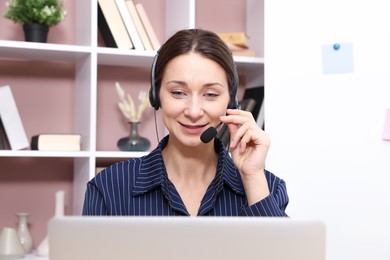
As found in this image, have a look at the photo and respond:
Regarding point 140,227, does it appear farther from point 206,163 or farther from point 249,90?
point 249,90

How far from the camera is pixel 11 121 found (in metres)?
2.42

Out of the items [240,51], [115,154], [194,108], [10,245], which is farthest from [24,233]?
[194,108]

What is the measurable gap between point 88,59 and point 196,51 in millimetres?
1074

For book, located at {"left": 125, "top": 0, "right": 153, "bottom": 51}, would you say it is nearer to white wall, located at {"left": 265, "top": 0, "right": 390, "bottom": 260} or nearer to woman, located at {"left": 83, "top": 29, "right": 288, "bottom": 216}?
white wall, located at {"left": 265, "top": 0, "right": 390, "bottom": 260}

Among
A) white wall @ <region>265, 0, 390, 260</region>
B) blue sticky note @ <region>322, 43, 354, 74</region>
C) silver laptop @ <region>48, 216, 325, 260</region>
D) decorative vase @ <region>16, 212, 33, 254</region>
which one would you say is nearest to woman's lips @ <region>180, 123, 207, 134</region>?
silver laptop @ <region>48, 216, 325, 260</region>

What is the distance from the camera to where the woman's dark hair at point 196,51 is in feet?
4.83

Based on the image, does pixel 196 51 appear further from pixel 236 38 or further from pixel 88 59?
pixel 236 38

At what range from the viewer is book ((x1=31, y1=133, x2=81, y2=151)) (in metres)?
2.40

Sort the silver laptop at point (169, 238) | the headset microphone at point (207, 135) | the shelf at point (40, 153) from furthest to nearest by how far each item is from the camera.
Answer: the shelf at point (40, 153)
the headset microphone at point (207, 135)
the silver laptop at point (169, 238)

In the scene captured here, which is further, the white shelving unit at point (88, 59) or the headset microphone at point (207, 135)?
the white shelving unit at point (88, 59)

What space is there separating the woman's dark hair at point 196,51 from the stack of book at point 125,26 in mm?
1024

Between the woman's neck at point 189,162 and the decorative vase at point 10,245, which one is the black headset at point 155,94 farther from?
the decorative vase at point 10,245

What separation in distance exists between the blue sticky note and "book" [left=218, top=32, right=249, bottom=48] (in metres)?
0.40

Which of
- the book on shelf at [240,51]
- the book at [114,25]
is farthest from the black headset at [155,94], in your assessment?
the book on shelf at [240,51]
